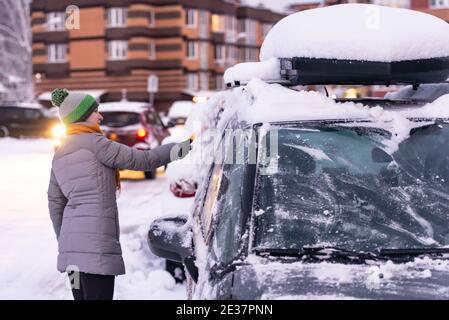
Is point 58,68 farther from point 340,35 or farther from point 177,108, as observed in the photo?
point 340,35

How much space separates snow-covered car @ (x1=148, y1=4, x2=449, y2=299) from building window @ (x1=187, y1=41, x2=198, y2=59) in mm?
62797

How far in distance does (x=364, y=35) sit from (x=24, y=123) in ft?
103

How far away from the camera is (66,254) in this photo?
3803 mm

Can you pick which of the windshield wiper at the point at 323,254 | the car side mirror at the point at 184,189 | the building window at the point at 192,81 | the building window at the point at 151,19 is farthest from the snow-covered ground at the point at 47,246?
the building window at the point at 192,81

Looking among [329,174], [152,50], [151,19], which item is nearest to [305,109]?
[329,174]

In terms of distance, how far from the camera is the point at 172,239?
10.8 ft

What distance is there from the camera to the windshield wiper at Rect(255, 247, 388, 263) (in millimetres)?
2725

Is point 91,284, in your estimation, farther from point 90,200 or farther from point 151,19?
point 151,19

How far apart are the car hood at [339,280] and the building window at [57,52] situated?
62.2m

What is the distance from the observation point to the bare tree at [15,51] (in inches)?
2074

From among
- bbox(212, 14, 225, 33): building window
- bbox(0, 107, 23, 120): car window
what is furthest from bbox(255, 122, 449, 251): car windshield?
bbox(212, 14, 225, 33): building window

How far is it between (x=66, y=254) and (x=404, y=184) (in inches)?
70.2

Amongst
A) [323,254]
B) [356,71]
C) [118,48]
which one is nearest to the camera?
[323,254]

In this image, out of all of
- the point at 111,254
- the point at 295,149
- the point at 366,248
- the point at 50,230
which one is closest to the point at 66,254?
the point at 111,254
